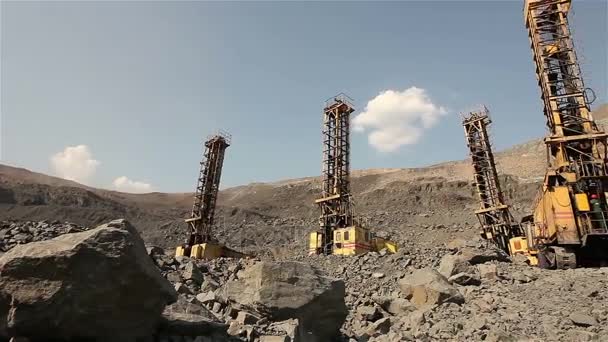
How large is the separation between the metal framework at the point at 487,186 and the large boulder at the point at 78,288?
89.6 feet

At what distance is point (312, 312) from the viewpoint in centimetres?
647

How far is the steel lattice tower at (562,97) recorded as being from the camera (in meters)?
14.9

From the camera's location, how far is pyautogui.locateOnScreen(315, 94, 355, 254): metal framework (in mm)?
Answer: 29141

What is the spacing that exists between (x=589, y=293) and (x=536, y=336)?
9.29ft

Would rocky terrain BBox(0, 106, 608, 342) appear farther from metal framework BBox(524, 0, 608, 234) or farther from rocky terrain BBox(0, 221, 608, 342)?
metal framework BBox(524, 0, 608, 234)

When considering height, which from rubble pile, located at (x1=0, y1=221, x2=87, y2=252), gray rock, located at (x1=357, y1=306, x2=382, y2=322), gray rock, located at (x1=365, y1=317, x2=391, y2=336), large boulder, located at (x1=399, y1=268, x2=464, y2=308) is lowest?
gray rock, located at (x1=365, y1=317, x2=391, y2=336)

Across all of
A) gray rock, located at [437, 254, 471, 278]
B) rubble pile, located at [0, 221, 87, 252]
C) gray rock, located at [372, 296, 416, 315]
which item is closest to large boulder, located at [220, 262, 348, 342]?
gray rock, located at [372, 296, 416, 315]

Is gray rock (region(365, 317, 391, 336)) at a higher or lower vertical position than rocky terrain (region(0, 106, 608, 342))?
lower

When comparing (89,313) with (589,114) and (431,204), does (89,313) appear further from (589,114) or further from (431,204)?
(431,204)

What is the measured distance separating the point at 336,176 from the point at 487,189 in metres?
11.3

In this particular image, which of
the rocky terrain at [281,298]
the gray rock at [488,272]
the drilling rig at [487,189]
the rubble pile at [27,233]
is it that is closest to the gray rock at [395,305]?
the rocky terrain at [281,298]

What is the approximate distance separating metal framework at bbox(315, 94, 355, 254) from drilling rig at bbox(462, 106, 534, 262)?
9452 millimetres

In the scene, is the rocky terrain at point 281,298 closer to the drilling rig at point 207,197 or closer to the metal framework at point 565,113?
the metal framework at point 565,113

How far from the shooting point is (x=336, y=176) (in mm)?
30750
